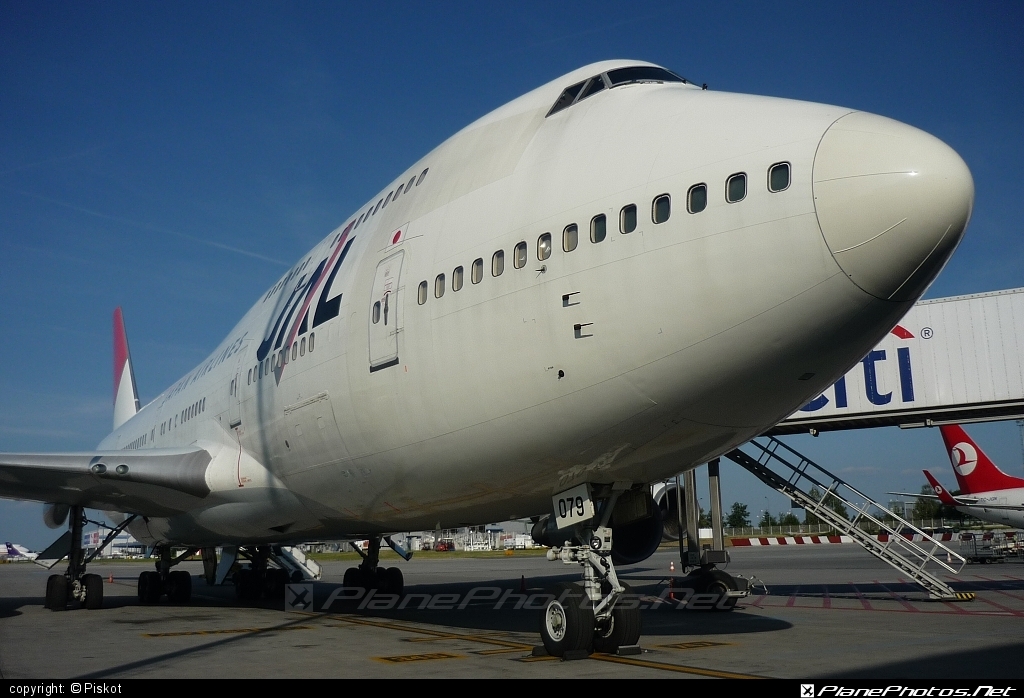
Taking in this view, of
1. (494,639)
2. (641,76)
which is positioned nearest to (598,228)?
(641,76)

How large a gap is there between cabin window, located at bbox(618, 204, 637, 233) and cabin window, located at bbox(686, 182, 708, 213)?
1.58ft

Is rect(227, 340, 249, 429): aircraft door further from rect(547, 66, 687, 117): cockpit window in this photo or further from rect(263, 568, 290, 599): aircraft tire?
rect(547, 66, 687, 117): cockpit window

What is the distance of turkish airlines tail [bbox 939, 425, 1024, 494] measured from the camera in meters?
37.4

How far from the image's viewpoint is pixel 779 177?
6.38 m

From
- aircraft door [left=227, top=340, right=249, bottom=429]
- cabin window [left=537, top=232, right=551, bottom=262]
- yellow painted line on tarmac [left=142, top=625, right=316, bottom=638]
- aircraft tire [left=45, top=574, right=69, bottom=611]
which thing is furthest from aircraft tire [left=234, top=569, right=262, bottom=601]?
cabin window [left=537, top=232, right=551, bottom=262]

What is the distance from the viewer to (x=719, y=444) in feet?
26.3

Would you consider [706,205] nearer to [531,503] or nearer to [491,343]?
[491,343]

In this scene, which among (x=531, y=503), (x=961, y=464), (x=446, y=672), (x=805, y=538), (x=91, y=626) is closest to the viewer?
(x=446, y=672)

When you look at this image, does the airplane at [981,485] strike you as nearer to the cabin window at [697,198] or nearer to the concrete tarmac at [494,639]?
the concrete tarmac at [494,639]

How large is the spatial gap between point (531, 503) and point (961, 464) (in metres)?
34.6

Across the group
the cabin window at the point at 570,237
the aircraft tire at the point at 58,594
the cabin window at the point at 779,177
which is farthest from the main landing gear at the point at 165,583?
the cabin window at the point at 779,177

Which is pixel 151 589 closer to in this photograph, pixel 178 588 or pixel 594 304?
pixel 178 588

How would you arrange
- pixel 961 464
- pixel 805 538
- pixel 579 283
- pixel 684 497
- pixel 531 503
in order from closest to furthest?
pixel 579 283
pixel 531 503
pixel 684 497
pixel 961 464
pixel 805 538

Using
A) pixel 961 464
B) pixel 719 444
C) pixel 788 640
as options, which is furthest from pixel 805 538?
pixel 719 444
